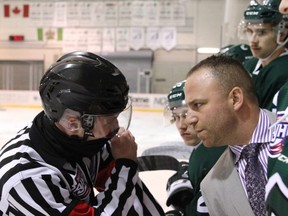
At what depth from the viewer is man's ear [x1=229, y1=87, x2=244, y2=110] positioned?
3.12 feet

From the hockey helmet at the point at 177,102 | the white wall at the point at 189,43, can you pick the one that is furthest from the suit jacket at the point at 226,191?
the white wall at the point at 189,43

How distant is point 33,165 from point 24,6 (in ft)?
24.7

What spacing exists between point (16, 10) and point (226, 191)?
7.64 metres

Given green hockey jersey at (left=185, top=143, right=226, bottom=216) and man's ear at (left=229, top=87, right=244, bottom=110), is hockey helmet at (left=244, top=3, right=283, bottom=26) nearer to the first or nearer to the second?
green hockey jersey at (left=185, top=143, right=226, bottom=216)

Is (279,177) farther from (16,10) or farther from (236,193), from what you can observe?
(16,10)

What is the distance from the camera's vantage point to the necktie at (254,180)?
90cm

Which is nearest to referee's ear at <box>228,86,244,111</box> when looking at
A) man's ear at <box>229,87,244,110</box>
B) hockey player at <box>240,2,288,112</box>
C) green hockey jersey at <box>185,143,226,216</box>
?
man's ear at <box>229,87,244,110</box>

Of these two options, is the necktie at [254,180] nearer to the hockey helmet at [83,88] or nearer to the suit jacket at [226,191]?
the suit jacket at [226,191]

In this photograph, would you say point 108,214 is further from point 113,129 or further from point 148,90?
point 148,90

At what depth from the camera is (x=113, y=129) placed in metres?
1.00

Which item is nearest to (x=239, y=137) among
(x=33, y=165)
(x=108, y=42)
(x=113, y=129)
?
(x=113, y=129)

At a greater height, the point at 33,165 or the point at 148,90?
the point at 33,165

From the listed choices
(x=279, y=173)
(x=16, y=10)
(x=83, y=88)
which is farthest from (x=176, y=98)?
(x=16, y=10)

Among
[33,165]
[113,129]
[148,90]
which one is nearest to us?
[33,165]
